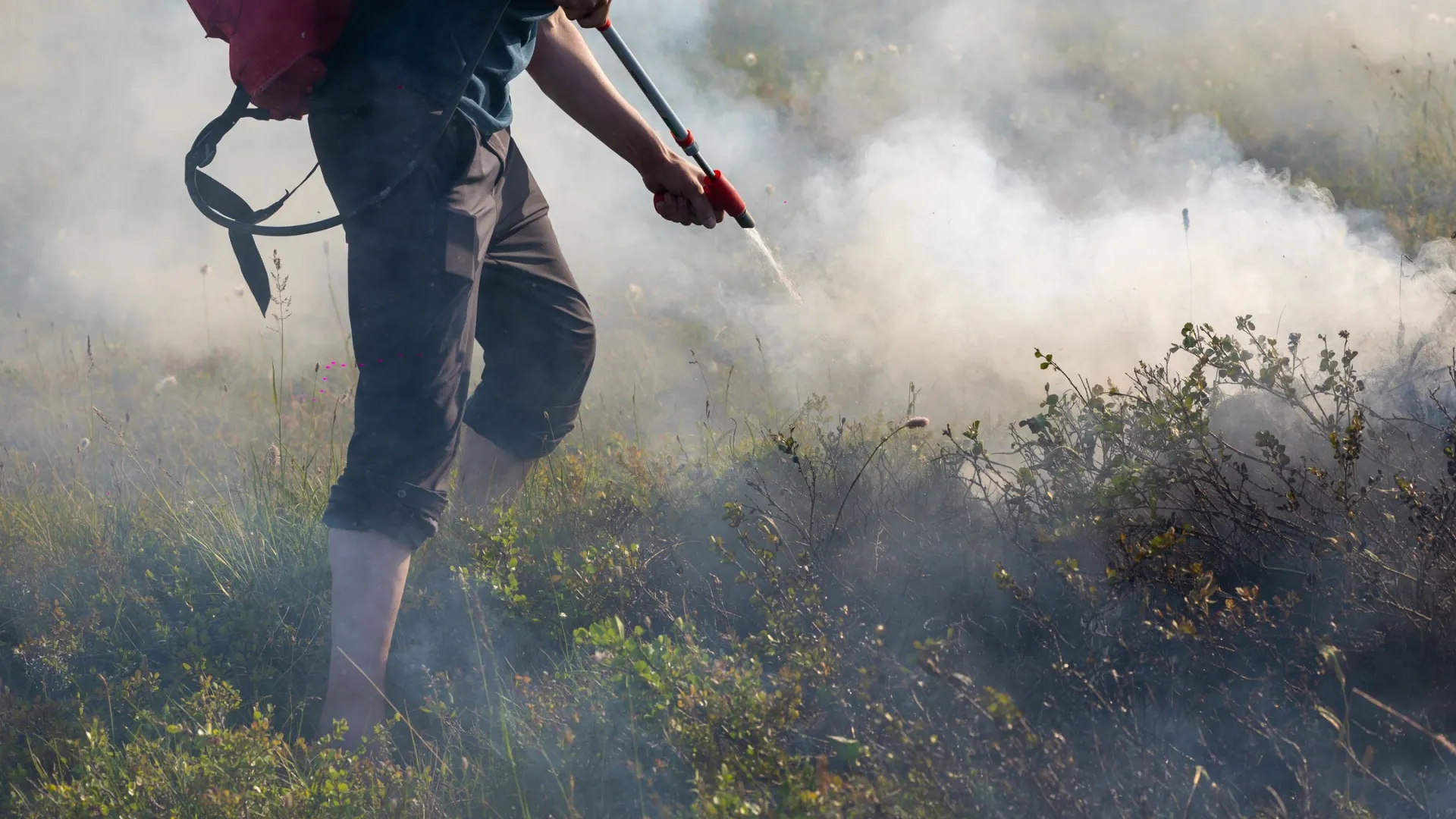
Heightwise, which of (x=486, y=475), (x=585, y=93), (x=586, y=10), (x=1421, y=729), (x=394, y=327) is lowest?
(x=486, y=475)

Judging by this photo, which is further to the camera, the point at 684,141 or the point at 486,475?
the point at 486,475

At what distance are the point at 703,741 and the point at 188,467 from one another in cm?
261

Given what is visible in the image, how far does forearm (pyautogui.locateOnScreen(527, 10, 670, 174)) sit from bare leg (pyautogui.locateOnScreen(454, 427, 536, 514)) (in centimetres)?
87

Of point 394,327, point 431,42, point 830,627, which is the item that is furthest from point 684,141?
point 830,627

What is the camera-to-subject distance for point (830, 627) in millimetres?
2141

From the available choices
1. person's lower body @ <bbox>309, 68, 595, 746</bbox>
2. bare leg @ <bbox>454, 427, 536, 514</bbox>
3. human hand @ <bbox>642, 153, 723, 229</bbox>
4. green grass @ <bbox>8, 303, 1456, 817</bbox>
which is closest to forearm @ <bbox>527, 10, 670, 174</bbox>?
human hand @ <bbox>642, 153, 723, 229</bbox>

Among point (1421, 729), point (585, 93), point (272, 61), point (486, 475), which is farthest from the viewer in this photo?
point (486, 475)

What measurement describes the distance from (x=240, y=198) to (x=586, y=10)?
78 centimetres

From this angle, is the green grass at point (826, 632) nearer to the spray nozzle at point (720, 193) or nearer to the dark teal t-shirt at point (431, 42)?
the spray nozzle at point (720, 193)

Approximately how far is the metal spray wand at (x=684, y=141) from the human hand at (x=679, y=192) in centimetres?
2

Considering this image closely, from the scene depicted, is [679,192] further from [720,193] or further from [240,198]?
[240,198]

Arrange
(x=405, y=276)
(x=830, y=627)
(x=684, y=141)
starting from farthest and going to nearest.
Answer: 1. (x=684, y=141)
2. (x=830, y=627)
3. (x=405, y=276)

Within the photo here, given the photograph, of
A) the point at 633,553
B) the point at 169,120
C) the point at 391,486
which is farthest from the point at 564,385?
the point at 169,120

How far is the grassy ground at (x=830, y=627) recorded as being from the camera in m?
1.83
